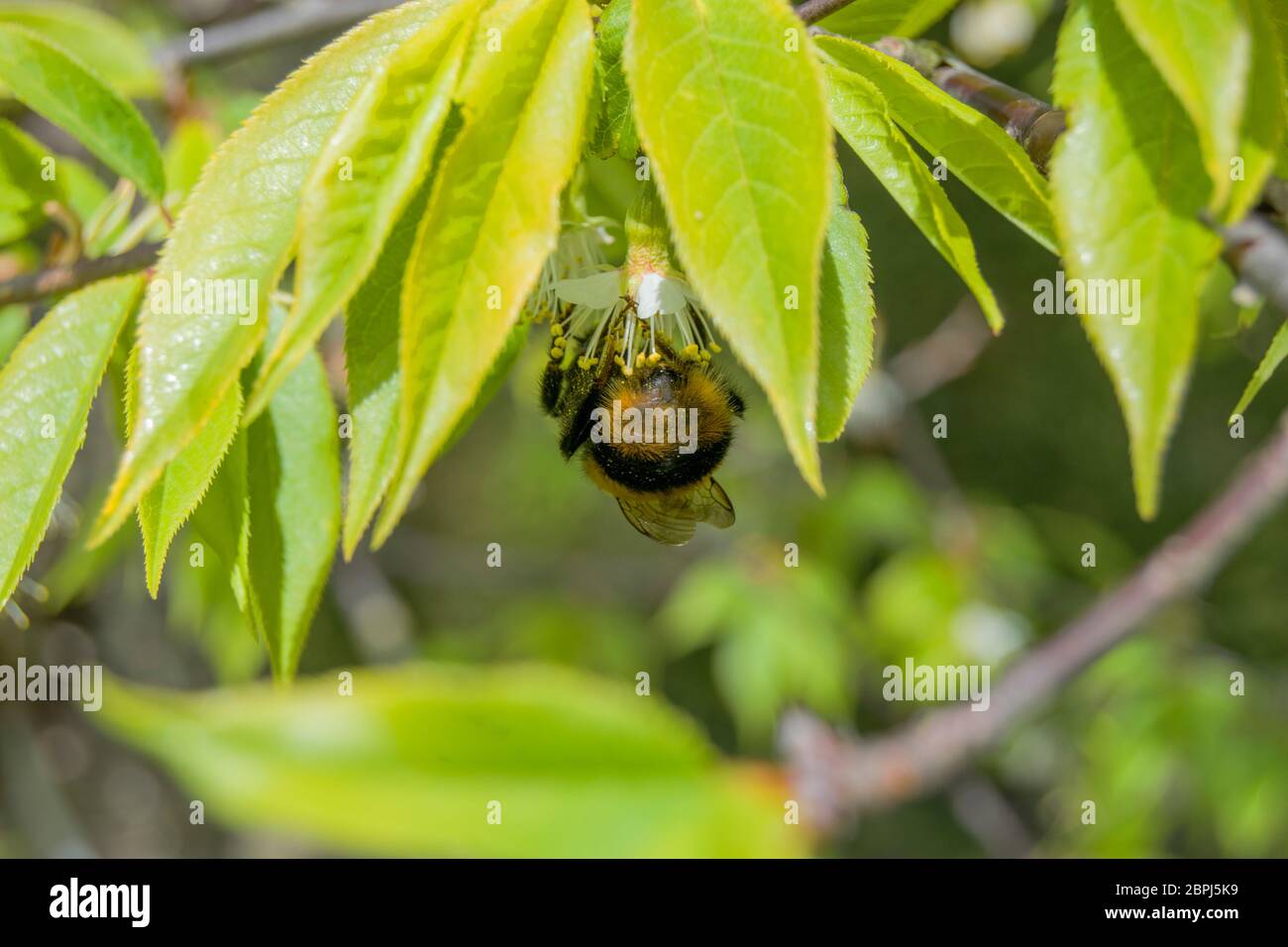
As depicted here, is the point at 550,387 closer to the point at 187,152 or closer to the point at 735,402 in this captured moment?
the point at 735,402

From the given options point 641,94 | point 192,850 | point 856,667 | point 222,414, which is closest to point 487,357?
point 641,94

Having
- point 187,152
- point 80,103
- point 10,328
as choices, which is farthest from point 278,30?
point 80,103

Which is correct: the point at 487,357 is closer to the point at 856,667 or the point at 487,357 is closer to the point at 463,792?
the point at 463,792

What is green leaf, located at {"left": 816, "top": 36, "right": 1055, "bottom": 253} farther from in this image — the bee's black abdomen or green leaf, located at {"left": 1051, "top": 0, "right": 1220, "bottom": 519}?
the bee's black abdomen

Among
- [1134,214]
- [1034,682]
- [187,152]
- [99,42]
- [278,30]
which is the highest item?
[278,30]

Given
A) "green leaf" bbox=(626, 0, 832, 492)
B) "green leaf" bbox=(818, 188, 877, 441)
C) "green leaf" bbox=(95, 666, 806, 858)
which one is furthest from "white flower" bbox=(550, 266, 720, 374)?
"green leaf" bbox=(95, 666, 806, 858)

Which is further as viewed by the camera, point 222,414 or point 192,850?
point 192,850

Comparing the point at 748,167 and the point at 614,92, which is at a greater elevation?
the point at 614,92
